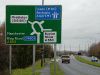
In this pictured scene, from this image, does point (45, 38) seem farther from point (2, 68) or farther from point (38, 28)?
point (2, 68)

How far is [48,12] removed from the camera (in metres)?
17.4

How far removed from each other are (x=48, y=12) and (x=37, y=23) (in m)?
0.68

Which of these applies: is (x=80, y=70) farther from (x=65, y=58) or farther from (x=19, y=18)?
(x=65, y=58)

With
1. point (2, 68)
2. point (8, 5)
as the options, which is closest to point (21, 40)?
point (8, 5)

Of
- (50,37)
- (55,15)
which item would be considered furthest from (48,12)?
(50,37)

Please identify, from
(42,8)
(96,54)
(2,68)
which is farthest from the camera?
(96,54)

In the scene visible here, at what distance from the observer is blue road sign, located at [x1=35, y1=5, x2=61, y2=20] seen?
17.4 m

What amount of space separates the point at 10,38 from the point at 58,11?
245cm

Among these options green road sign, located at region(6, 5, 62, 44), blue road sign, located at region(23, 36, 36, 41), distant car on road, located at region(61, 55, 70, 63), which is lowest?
distant car on road, located at region(61, 55, 70, 63)

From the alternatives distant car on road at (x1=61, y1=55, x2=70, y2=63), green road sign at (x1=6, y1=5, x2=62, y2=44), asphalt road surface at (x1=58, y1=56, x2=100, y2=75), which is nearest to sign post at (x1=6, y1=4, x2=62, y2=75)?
green road sign at (x1=6, y1=5, x2=62, y2=44)

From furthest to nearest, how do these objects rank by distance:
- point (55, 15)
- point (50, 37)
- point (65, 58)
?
1. point (65, 58)
2. point (55, 15)
3. point (50, 37)

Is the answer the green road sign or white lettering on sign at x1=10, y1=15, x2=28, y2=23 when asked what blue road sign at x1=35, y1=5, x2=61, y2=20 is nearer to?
the green road sign

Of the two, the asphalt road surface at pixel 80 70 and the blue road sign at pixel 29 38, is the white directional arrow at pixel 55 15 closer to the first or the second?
the blue road sign at pixel 29 38

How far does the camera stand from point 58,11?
57.1 ft
